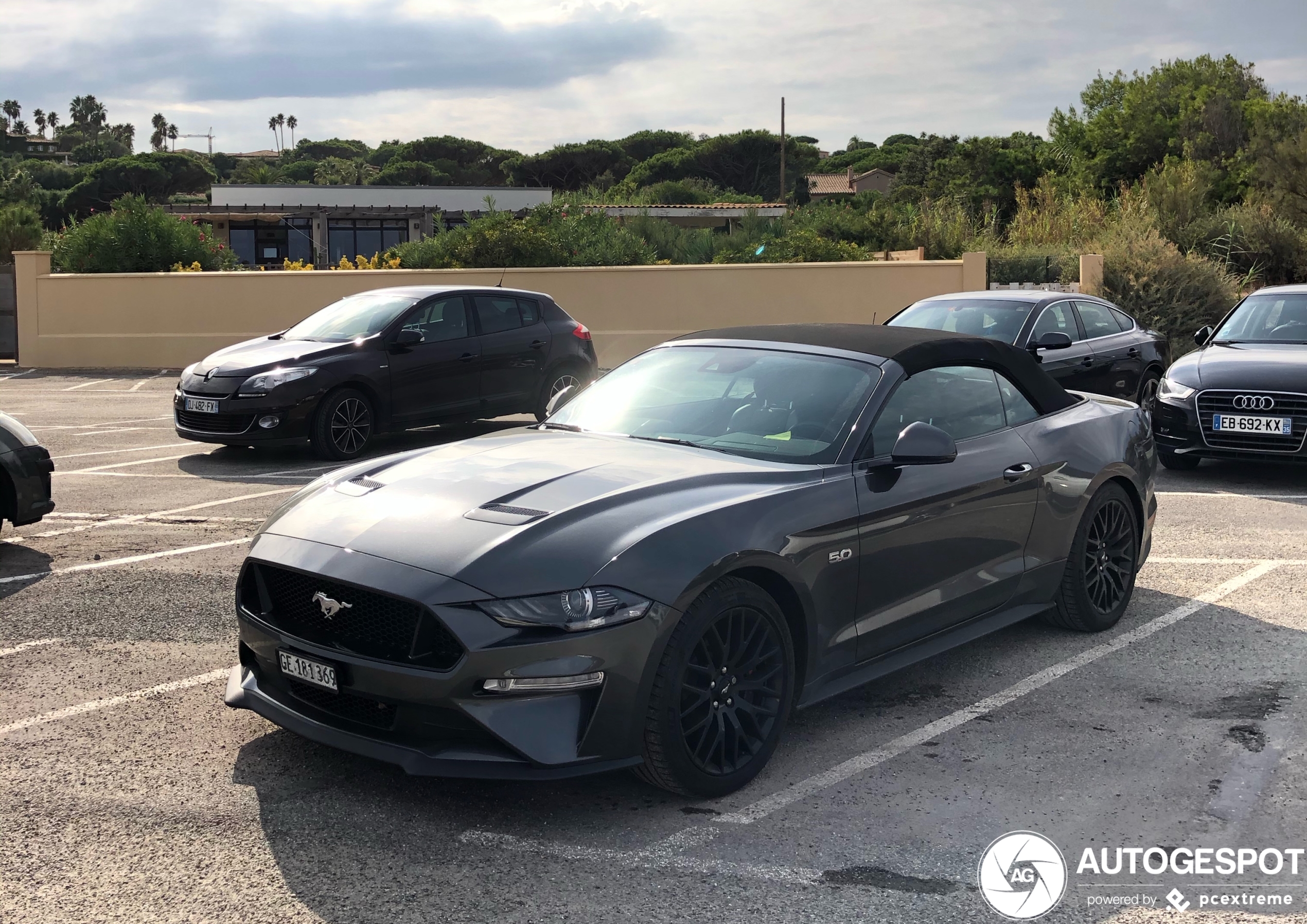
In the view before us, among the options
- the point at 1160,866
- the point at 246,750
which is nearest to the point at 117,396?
the point at 246,750

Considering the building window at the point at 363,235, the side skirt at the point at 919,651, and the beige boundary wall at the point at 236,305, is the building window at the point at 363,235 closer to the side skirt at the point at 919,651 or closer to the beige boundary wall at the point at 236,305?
the beige boundary wall at the point at 236,305

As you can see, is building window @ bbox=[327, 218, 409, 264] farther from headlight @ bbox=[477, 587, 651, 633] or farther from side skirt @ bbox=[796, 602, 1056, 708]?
headlight @ bbox=[477, 587, 651, 633]

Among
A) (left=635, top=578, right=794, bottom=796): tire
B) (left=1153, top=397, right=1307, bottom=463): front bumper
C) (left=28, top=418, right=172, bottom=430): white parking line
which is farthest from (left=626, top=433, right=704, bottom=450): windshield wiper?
(left=28, top=418, right=172, bottom=430): white parking line

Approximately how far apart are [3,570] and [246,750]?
3.51 metres

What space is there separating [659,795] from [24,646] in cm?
331

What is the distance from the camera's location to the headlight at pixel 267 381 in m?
10.9

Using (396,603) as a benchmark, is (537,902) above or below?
below

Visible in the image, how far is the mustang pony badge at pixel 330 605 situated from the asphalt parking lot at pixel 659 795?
630 mm

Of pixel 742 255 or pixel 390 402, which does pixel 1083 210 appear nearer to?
pixel 742 255

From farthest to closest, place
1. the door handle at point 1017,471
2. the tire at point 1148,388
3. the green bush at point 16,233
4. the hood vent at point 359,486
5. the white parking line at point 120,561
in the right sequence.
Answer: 1. the green bush at point 16,233
2. the tire at point 1148,388
3. the white parking line at point 120,561
4. the door handle at point 1017,471
5. the hood vent at point 359,486

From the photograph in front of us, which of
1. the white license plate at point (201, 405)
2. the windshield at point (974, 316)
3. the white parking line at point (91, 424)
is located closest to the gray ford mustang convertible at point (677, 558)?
the windshield at point (974, 316)

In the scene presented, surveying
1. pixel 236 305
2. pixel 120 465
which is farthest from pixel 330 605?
pixel 236 305

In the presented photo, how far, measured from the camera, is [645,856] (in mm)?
3676

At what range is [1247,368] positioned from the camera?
10.2m
